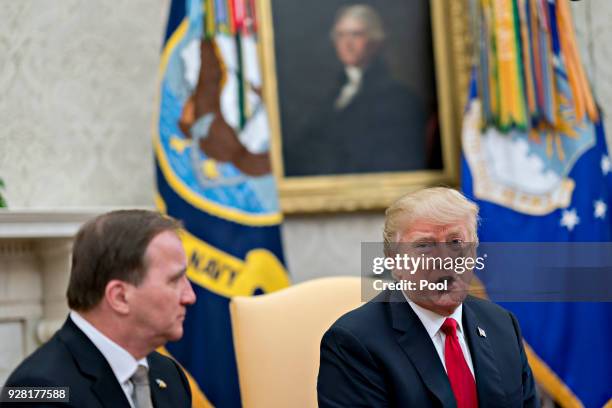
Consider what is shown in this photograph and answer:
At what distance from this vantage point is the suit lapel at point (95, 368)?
6.27 ft

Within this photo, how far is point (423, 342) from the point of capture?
96.7 inches

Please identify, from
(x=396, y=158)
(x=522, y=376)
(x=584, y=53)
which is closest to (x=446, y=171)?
(x=396, y=158)

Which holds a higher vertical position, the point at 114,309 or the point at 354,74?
the point at 354,74

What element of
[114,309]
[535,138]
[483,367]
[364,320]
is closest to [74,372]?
[114,309]

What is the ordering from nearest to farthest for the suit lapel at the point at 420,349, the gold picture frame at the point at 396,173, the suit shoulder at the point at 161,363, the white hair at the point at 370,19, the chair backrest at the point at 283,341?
the suit shoulder at the point at 161,363 < the suit lapel at the point at 420,349 < the chair backrest at the point at 283,341 < the gold picture frame at the point at 396,173 < the white hair at the point at 370,19

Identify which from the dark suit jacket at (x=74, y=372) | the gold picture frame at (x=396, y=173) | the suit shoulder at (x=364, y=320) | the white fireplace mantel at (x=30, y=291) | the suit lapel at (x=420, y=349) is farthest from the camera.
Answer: the gold picture frame at (x=396, y=173)

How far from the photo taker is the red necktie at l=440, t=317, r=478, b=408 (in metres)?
2.40

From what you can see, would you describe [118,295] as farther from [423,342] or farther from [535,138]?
[535,138]

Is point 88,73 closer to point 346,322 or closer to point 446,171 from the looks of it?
point 446,171

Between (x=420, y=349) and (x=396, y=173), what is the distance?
2618 mm

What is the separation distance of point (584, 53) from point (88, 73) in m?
2.85

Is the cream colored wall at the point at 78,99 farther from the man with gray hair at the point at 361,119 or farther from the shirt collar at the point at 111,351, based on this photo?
the shirt collar at the point at 111,351

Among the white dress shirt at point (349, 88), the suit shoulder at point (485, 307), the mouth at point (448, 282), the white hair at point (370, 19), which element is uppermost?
the white hair at point (370, 19)

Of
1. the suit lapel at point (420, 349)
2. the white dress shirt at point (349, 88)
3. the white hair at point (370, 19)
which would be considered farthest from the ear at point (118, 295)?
the white hair at point (370, 19)
